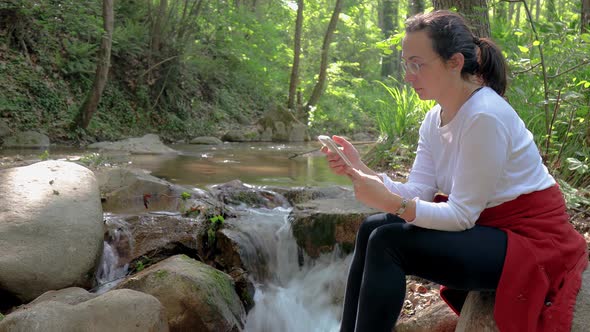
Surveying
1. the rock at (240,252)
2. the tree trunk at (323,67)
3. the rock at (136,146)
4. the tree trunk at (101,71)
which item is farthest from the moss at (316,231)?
the tree trunk at (323,67)

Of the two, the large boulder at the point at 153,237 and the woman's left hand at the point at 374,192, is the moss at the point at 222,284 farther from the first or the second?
the woman's left hand at the point at 374,192

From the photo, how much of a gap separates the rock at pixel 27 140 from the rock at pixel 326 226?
564 centimetres

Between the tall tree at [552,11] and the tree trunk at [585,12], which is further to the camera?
the tree trunk at [585,12]

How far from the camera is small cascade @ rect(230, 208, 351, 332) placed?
3.78 meters

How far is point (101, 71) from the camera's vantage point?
9062 millimetres

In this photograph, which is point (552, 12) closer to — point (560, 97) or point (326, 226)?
point (560, 97)

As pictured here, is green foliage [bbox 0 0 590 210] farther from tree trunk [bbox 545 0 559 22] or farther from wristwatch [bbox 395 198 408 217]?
wristwatch [bbox 395 198 408 217]

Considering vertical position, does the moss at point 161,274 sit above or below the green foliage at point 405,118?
below

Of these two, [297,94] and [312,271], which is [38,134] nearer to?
[312,271]

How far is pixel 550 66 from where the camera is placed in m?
4.73

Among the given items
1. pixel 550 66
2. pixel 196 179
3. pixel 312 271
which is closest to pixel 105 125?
pixel 196 179

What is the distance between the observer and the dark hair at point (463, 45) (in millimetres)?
1921

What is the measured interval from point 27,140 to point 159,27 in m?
4.09

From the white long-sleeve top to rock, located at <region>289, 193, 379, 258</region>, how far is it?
222cm
